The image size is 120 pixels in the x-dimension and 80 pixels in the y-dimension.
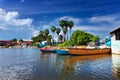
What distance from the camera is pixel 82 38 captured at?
260 feet

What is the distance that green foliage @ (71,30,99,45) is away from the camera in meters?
79.5

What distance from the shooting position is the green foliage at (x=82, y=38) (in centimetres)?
7946

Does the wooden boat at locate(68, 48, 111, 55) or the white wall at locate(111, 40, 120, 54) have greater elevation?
the white wall at locate(111, 40, 120, 54)

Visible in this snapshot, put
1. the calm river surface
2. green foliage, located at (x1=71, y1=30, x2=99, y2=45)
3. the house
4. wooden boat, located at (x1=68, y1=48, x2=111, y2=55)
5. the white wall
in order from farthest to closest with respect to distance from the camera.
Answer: green foliage, located at (x1=71, y1=30, x2=99, y2=45), wooden boat, located at (x1=68, y1=48, x2=111, y2=55), the house, the white wall, the calm river surface

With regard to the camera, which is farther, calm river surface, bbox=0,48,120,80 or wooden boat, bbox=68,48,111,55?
wooden boat, bbox=68,48,111,55

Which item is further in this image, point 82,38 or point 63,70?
point 82,38

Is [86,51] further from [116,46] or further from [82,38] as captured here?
[82,38]

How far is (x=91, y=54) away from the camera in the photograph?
5166 centimetres

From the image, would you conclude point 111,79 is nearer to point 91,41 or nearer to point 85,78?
point 85,78

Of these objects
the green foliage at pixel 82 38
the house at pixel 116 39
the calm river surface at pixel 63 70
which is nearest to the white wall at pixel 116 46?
the house at pixel 116 39

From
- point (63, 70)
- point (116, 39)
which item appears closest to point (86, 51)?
point (116, 39)

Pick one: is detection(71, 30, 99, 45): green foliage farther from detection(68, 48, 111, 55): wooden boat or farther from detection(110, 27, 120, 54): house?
detection(110, 27, 120, 54): house

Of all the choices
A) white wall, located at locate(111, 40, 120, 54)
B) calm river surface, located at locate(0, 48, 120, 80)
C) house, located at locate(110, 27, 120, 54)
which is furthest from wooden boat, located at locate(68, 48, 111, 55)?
calm river surface, located at locate(0, 48, 120, 80)

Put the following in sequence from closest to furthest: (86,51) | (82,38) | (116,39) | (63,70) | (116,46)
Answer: (63,70) < (116,46) < (116,39) < (86,51) < (82,38)
